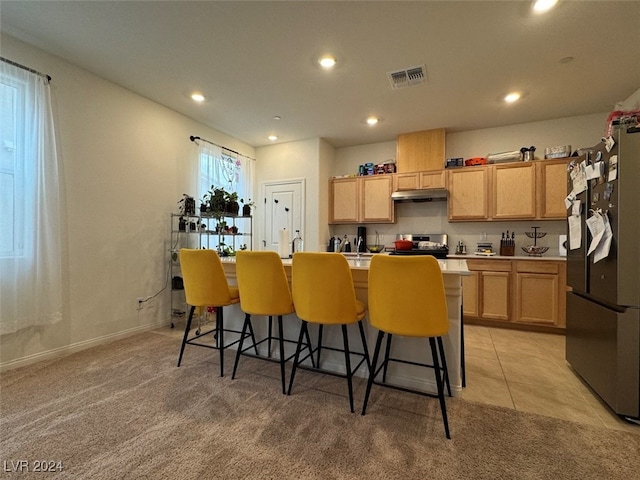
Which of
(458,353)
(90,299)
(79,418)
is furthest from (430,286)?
(90,299)

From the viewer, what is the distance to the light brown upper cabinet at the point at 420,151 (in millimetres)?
4441

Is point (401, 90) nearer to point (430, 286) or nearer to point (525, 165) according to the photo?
point (525, 165)

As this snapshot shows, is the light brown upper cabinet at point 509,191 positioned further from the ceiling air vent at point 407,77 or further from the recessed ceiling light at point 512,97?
the ceiling air vent at point 407,77

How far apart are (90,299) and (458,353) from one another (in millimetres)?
3506

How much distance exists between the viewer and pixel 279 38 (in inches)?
97.5

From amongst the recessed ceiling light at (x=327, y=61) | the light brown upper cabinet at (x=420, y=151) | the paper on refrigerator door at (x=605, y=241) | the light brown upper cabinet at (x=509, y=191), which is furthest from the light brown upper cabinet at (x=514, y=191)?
the recessed ceiling light at (x=327, y=61)

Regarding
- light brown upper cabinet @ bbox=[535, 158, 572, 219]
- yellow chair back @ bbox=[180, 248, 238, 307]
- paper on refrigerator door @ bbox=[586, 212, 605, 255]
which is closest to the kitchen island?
yellow chair back @ bbox=[180, 248, 238, 307]

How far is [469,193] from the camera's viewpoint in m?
4.28

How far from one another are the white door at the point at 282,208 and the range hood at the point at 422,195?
1.60m

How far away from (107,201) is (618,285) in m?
4.45

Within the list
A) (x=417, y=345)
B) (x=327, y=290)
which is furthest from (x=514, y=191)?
(x=327, y=290)

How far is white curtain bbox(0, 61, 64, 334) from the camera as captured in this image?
2.42 meters

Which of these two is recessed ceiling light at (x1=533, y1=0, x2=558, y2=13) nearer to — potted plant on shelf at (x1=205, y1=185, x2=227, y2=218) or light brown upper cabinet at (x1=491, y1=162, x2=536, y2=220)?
light brown upper cabinet at (x1=491, y1=162, x2=536, y2=220)

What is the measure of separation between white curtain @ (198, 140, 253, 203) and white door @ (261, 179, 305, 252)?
1.25 feet
